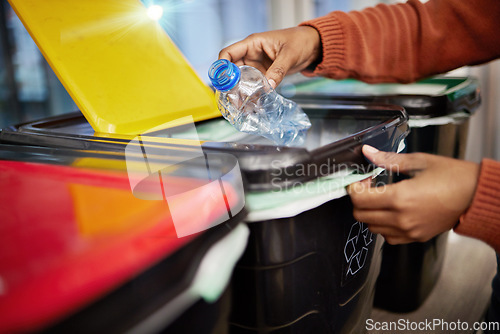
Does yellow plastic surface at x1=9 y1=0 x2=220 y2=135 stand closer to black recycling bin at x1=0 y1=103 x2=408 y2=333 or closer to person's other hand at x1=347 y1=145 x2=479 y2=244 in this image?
black recycling bin at x1=0 y1=103 x2=408 y2=333

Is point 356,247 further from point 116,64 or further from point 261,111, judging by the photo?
point 116,64

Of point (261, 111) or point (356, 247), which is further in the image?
point (261, 111)

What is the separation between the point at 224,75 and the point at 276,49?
318 millimetres

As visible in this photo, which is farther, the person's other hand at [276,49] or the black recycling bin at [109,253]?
the person's other hand at [276,49]

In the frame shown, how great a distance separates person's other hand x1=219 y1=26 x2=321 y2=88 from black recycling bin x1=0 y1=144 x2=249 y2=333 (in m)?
0.45

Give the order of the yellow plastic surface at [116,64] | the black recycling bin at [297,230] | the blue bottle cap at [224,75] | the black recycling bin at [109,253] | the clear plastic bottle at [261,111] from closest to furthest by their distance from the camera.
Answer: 1. the black recycling bin at [109,253]
2. the black recycling bin at [297,230]
3. the blue bottle cap at [224,75]
4. the yellow plastic surface at [116,64]
5. the clear plastic bottle at [261,111]

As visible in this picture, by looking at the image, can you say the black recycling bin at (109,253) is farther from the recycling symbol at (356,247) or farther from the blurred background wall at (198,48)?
the blurred background wall at (198,48)

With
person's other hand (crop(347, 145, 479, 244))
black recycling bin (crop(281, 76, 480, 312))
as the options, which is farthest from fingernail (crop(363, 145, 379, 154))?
black recycling bin (crop(281, 76, 480, 312))

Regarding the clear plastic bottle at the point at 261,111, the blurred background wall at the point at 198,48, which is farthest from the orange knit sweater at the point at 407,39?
the blurred background wall at the point at 198,48

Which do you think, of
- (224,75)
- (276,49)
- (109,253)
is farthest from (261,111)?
(109,253)

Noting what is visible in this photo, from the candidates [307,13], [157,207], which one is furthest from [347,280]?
[307,13]

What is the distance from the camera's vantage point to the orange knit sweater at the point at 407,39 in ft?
3.70

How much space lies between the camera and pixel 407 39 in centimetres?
119

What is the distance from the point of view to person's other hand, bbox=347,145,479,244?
0.69 m
